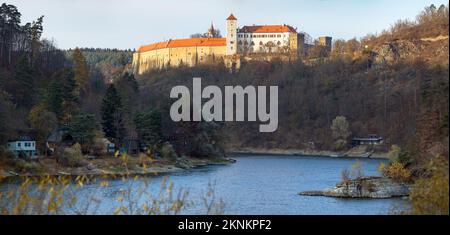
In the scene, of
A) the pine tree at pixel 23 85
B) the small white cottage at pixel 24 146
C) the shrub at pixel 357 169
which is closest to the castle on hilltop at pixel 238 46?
the pine tree at pixel 23 85

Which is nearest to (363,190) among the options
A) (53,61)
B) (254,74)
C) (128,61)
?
(53,61)

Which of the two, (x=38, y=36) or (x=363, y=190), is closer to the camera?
(x=363, y=190)

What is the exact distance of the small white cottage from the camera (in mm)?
33344

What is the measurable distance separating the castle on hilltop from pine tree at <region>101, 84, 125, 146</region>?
45.8 m

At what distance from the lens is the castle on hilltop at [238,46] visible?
87.1 metres

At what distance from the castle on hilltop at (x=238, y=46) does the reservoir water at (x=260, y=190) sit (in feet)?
149

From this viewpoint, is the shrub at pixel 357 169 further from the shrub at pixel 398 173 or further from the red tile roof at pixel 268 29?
the red tile roof at pixel 268 29

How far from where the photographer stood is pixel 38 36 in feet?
161

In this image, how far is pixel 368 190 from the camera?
25.9 metres

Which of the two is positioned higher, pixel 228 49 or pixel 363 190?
pixel 228 49

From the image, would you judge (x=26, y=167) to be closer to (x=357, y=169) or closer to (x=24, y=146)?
(x=24, y=146)

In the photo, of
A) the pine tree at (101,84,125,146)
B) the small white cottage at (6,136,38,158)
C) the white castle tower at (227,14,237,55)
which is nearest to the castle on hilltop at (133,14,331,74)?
the white castle tower at (227,14,237,55)
